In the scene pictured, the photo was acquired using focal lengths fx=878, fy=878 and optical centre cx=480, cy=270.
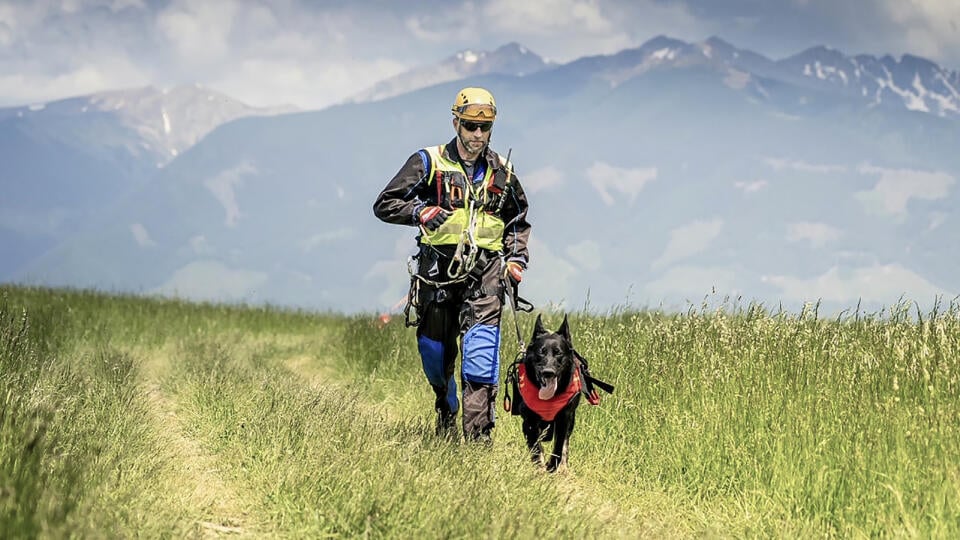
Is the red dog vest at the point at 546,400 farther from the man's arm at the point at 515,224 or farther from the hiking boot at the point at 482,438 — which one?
the man's arm at the point at 515,224

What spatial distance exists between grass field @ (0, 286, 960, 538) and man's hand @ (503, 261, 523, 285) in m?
1.19

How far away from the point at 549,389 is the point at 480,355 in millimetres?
564

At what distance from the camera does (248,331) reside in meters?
16.8

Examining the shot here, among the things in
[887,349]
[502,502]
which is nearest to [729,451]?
[887,349]

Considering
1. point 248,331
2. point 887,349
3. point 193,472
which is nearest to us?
point 193,472

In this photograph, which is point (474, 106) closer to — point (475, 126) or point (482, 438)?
point (475, 126)

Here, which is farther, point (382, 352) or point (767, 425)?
point (382, 352)

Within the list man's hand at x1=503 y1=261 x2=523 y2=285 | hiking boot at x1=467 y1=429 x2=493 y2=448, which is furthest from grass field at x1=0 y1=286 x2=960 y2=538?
man's hand at x1=503 y1=261 x2=523 y2=285

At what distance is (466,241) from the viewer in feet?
19.9

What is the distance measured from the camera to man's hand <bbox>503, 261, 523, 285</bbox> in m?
6.16

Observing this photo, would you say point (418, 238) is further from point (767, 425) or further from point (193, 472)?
point (767, 425)

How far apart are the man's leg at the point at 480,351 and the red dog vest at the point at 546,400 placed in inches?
10.1

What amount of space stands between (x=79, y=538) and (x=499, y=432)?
14.3 feet

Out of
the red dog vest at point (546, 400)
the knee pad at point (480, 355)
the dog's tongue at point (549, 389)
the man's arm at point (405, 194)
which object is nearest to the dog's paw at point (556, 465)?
the red dog vest at point (546, 400)
